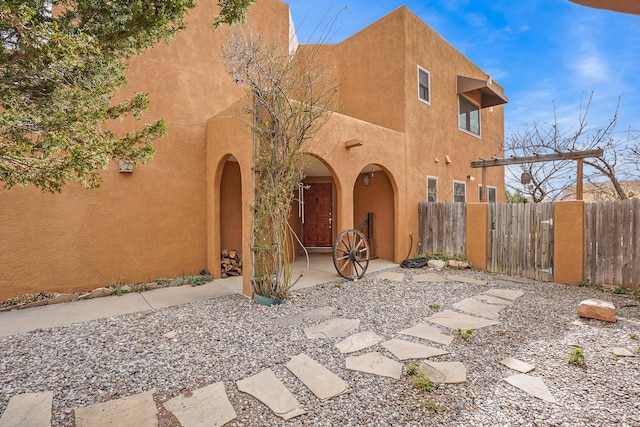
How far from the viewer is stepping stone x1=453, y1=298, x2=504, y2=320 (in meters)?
4.56

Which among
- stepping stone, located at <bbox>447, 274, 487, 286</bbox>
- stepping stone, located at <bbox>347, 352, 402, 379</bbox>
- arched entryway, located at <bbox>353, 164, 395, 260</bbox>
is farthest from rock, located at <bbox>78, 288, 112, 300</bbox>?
stepping stone, located at <bbox>447, 274, 487, 286</bbox>

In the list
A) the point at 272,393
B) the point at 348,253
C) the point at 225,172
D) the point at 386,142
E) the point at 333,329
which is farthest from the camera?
the point at 386,142

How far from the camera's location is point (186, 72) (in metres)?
6.74

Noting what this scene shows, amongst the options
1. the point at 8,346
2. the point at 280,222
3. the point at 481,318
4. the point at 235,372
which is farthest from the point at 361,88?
the point at 8,346

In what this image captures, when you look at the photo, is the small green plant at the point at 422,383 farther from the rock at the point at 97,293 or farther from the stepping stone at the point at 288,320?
the rock at the point at 97,293

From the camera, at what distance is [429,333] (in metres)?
3.86

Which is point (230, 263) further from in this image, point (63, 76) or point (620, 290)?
point (620, 290)

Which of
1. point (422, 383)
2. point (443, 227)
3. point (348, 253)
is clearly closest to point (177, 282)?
point (348, 253)

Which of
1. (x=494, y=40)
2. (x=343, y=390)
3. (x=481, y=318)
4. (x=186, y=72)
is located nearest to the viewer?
(x=343, y=390)

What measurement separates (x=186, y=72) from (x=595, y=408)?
8.21 metres

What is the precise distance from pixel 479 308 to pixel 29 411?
5419mm

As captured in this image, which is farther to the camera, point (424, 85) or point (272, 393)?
point (424, 85)

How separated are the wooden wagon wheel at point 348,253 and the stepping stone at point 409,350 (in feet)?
10.1

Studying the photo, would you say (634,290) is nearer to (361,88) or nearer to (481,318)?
(481,318)
